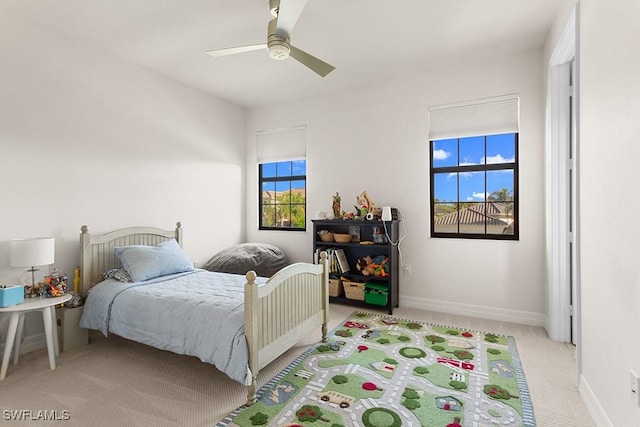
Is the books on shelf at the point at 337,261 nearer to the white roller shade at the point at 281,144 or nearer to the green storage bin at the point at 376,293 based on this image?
the green storage bin at the point at 376,293

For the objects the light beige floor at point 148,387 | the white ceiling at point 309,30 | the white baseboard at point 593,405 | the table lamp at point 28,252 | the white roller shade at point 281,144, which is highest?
the white ceiling at point 309,30

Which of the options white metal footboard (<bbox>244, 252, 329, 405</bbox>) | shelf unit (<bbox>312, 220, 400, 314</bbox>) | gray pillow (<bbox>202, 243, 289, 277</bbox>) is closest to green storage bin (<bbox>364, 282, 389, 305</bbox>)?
shelf unit (<bbox>312, 220, 400, 314</bbox>)

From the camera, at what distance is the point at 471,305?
3625 mm

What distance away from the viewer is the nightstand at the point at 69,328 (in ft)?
9.18

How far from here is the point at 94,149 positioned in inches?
127

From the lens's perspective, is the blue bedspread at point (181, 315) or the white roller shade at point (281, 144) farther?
the white roller shade at point (281, 144)

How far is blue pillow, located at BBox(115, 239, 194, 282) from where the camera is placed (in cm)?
303

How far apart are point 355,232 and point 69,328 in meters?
3.00

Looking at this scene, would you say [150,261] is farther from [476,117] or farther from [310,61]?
[476,117]

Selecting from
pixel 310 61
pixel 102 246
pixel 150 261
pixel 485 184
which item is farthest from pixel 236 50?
pixel 485 184

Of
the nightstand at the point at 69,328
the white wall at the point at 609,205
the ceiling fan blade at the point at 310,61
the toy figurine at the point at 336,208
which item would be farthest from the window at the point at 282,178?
the white wall at the point at 609,205

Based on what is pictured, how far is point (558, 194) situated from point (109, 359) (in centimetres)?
405

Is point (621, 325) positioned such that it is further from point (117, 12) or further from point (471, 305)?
point (117, 12)

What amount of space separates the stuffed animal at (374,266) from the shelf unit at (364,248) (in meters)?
0.05
